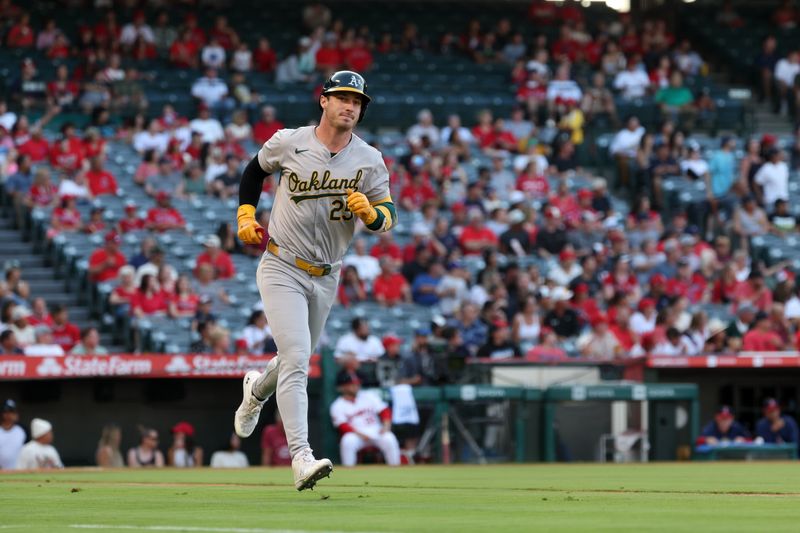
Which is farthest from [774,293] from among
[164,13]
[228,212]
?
[164,13]

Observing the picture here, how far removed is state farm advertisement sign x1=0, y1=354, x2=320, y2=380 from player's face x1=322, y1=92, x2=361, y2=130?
7.61m

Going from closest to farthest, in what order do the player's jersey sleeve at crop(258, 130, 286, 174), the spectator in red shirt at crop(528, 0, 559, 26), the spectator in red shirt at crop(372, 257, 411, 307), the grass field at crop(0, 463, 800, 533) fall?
the grass field at crop(0, 463, 800, 533), the player's jersey sleeve at crop(258, 130, 286, 174), the spectator in red shirt at crop(372, 257, 411, 307), the spectator in red shirt at crop(528, 0, 559, 26)

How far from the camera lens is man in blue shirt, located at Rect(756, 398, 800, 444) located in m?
16.5

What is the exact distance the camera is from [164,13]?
25.1 meters

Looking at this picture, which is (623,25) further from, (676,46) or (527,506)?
(527,506)

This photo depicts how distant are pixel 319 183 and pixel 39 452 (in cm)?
695

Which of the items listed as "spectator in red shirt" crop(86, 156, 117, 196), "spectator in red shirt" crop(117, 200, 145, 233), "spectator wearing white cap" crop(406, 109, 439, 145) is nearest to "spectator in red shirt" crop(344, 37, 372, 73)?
"spectator wearing white cap" crop(406, 109, 439, 145)

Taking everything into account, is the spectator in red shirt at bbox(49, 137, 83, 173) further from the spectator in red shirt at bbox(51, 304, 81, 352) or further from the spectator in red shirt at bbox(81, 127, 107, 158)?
the spectator in red shirt at bbox(51, 304, 81, 352)

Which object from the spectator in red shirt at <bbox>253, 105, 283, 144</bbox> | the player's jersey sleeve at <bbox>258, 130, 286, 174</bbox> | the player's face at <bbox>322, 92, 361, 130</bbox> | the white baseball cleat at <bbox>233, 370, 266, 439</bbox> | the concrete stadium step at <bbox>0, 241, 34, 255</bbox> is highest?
the spectator in red shirt at <bbox>253, 105, 283, 144</bbox>

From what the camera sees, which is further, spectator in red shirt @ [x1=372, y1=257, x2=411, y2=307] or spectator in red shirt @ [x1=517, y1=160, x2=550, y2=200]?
spectator in red shirt @ [x1=517, y1=160, x2=550, y2=200]

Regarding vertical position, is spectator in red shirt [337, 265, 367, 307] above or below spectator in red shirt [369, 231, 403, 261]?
below

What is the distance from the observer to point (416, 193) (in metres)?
21.5

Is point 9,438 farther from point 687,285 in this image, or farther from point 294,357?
point 687,285

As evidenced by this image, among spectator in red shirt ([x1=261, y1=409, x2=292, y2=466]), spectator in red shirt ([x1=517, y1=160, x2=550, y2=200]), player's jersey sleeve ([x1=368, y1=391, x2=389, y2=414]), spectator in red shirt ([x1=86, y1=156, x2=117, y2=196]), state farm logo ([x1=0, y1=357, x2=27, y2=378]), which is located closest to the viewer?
state farm logo ([x1=0, y1=357, x2=27, y2=378])
